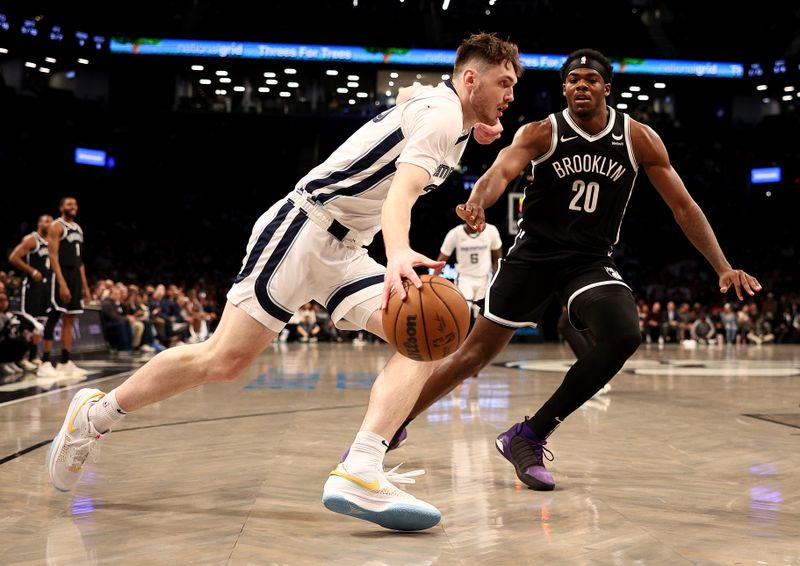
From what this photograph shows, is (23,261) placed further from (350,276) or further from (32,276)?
(350,276)

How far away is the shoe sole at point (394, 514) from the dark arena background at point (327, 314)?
55mm

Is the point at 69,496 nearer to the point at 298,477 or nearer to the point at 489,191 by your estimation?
the point at 298,477

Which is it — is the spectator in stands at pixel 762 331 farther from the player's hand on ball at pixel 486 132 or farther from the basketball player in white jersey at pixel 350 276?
the basketball player in white jersey at pixel 350 276

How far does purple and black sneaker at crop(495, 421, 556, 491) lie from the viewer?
3.40 m

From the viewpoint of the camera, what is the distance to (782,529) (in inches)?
107

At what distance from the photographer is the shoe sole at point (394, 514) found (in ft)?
8.77

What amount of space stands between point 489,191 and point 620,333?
2.79 feet

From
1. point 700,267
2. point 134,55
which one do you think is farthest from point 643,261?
point 134,55

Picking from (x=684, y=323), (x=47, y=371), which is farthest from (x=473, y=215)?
(x=684, y=323)

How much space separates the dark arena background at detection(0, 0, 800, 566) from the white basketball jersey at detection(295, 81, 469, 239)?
113cm

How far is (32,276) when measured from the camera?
885 centimetres

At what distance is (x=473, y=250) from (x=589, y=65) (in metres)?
5.09

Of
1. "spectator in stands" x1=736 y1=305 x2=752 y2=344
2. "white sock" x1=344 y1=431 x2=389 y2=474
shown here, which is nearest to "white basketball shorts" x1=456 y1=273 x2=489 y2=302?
"white sock" x1=344 y1=431 x2=389 y2=474

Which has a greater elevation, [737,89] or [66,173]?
[737,89]
